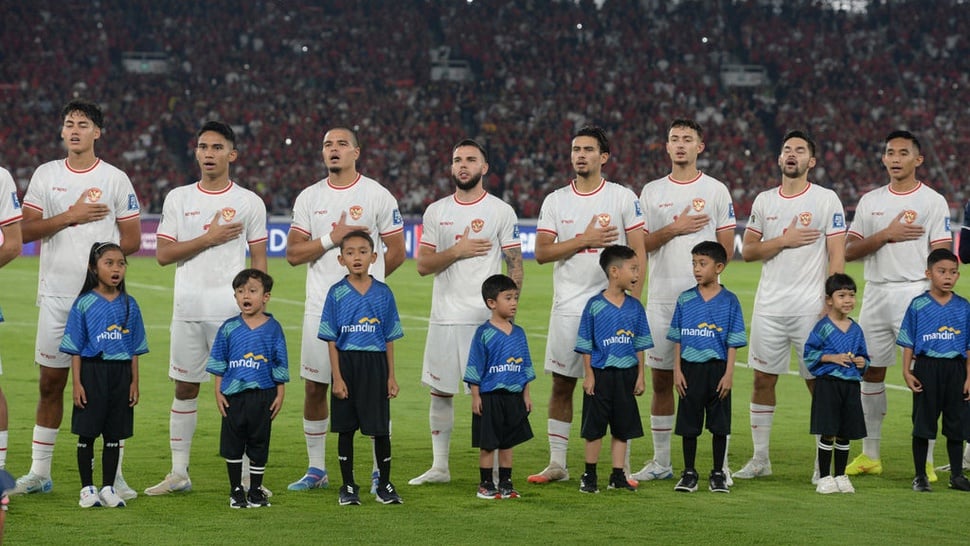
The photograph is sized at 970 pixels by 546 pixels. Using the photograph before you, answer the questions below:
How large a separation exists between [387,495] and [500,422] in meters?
0.83

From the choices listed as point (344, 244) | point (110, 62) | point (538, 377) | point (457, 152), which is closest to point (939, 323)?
point (457, 152)

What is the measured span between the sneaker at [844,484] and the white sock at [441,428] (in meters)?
2.52

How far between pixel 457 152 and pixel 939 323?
3312 mm

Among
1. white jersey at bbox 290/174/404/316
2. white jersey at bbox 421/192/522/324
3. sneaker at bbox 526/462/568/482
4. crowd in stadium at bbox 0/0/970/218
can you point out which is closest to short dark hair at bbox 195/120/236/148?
white jersey at bbox 290/174/404/316

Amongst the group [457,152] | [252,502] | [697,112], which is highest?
[697,112]

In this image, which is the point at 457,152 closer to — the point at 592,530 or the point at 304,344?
the point at 304,344

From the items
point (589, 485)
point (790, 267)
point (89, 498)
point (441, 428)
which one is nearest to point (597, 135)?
point (790, 267)

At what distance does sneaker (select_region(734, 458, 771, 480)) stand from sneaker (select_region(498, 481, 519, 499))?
5.62 feet

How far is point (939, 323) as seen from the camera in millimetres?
8641

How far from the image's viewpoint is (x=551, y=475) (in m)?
8.77

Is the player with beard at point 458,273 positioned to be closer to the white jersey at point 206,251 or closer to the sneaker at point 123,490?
the white jersey at point 206,251

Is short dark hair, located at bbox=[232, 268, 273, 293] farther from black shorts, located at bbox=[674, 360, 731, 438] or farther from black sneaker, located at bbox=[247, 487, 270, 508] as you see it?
black shorts, located at bbox=[674, 360, 731, 438]

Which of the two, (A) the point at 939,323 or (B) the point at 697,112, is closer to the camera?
(A) the point at 939,323

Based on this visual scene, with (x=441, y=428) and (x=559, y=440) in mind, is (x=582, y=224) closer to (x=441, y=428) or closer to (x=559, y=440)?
(x=559, y=440)
